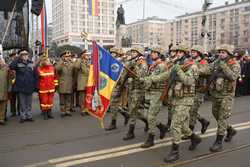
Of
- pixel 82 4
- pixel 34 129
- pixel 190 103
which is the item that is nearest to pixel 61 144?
pixel 34 129

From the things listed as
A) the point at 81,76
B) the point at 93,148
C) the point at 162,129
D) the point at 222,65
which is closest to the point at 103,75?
the point at 93,148

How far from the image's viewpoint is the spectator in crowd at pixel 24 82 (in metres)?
8.83

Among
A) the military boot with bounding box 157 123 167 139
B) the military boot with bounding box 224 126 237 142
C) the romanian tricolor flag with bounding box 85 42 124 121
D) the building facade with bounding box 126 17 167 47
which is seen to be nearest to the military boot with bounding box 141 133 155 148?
the military boot with bounding box 157 123 167 139

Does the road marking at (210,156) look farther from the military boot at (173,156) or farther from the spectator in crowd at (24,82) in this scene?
the spectator in crowd at (24,82)

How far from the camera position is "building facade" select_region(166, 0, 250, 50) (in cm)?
9331

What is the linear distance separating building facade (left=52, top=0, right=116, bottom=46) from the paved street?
256 ft

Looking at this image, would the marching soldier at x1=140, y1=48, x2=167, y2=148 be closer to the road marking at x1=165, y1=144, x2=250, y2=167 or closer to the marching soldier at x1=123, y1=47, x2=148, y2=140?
the marching soldier at x1=123, y1=47, x2=148, y2=140

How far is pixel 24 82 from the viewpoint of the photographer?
29.0 ft

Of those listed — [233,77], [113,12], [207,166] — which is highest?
[113,12]

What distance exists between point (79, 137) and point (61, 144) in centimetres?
62

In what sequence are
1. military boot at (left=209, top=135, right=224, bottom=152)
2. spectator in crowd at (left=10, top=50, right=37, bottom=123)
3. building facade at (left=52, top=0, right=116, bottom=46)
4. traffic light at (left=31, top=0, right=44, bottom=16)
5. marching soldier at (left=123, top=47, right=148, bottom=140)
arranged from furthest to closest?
building facade at (left=52, top=0, right=116, bottom=46), traffic light at (left=31, top=0, right=44, bottom=16), spectator in crowd at (left=10, top=50, right=37, bottom=123), marching soldier at (left=123, top=47, right=148, bottom=140), military boot at (left=209, top=135, right=224, bottom=152)

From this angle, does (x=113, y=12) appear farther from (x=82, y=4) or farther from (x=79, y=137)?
(x=79, y=137)

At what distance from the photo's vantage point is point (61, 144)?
261 inches

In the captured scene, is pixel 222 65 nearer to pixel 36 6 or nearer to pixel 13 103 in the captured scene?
pixel 13 103
